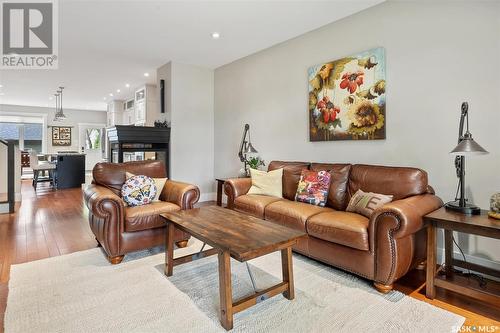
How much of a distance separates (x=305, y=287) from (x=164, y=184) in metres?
1.97

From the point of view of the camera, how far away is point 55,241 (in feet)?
10.4

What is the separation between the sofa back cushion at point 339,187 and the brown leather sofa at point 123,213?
Result: 1.45 m

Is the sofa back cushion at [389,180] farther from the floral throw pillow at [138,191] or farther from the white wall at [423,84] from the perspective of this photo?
the floral throw pillow at [138,191]

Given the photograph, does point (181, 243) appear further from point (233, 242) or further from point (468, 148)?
point (468, 148)

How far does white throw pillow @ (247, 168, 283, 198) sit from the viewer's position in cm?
349

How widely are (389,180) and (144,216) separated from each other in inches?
92.0

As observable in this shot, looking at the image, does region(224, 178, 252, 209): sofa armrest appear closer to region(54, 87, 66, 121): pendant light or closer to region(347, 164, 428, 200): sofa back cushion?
region(347, 164, 428, 200): sofa back cushion

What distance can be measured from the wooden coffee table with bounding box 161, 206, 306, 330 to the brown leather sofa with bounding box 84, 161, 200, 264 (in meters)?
0.45

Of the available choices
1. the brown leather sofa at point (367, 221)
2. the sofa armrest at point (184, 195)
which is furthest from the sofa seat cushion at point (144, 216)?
the brown leather sofa at point (367, 221)

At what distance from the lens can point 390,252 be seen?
2.00 metres

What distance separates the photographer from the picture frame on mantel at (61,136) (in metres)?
10.6

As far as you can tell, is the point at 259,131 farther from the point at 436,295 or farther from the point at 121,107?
the point at 121,107

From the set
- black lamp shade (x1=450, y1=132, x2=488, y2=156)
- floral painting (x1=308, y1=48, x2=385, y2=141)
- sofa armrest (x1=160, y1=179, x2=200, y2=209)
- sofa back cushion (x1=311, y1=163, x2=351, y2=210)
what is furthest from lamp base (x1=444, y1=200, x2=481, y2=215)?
sofa armrest (x1=160, y1=179, x2=200, y2=209)

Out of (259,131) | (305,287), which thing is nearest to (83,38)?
(259,131)
